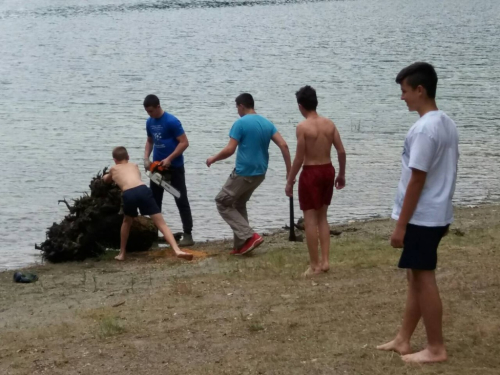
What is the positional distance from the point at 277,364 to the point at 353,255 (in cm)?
390

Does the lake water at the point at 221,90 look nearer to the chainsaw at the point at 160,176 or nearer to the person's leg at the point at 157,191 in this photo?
the person's leg at the point at 157,191

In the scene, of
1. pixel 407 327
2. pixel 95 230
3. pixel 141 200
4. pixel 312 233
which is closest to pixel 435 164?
pixel 407 327

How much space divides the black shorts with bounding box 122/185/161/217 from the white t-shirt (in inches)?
226

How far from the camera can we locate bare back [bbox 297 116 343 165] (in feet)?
28.6

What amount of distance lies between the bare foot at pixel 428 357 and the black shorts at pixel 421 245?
656 millimetres

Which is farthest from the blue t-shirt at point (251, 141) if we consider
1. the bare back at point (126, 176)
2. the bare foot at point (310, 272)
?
the bare foot at point (310, 272)

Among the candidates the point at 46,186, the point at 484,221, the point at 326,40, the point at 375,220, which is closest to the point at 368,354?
the point at 484,221

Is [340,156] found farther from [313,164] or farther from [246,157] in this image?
[246,157]

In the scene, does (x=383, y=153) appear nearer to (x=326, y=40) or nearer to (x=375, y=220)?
(x=375, y=220)

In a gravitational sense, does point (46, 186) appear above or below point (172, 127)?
below

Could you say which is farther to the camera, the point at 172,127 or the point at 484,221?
the point at 484,221

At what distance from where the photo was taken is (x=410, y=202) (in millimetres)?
5590

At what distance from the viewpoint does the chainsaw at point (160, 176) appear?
37.7 feet

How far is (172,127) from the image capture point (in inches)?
450
